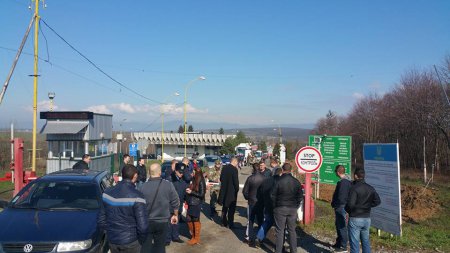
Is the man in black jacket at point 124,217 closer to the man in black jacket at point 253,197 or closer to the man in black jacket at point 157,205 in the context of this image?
the man in black jacket at point 157,205

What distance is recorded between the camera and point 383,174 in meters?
9.66

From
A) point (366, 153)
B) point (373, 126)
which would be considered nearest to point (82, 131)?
point (366, 153)

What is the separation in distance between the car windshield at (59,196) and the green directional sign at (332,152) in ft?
31.4

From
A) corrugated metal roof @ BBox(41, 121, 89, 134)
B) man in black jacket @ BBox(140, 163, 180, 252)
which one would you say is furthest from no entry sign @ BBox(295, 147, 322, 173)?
corrugated metal roof @ BBox(41, 121, 89, 134)

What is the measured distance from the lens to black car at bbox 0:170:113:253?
6.37m

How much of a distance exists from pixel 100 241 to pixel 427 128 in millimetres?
48185

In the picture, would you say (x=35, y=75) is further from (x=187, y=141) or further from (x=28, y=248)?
(x=187, y=141)

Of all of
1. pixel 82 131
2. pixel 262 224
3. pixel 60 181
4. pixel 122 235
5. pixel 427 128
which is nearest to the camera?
pixel 122 235

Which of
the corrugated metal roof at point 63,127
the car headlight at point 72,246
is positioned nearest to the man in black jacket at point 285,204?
the car headlight at point 72,246

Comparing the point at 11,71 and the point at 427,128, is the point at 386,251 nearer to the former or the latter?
the point at 11,71

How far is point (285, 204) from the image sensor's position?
326 inches

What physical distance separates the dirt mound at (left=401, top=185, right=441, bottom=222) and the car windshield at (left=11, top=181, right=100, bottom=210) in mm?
14387

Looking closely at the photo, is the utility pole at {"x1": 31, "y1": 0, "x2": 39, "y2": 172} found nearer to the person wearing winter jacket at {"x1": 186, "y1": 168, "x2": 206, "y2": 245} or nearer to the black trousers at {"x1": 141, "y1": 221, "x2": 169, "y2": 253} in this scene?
the person wearing winter jacket at {"x1": 186, "y1": 168, "x2": 206, "y2": 245}

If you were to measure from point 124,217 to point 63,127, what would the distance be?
62.6ft
